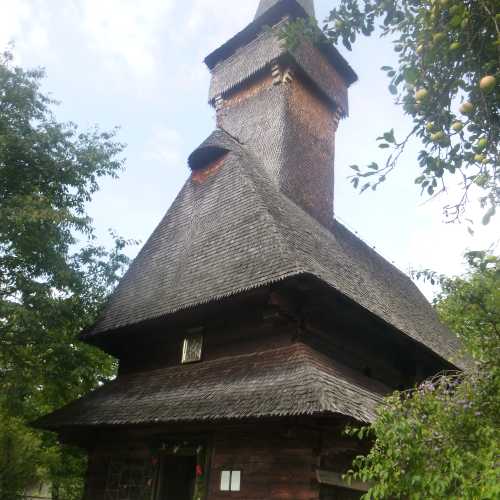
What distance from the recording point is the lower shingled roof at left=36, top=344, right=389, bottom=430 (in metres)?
7.36

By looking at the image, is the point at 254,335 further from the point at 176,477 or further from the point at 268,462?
the point at 176,477

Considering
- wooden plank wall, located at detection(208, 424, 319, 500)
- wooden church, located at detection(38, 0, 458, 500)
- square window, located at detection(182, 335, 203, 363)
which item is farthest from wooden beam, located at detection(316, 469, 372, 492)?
square window, located at detection(182, 335, 203, 363)

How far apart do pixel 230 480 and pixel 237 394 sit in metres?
1.41

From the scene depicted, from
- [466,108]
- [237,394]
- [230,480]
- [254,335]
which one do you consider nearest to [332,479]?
[230,480]

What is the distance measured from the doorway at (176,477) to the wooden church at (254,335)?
0.12ft

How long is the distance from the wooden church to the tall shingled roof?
43mm

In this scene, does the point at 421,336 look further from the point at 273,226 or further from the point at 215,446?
the point at 215,446

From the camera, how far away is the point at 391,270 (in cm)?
1731

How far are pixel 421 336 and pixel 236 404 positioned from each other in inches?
243

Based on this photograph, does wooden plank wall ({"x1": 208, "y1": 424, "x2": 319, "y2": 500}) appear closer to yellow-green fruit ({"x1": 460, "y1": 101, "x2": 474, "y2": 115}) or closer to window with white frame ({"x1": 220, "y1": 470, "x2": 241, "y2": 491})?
window with white frame ({"x1": 220, "y1": 470, "x2": 241, "y2": 491})

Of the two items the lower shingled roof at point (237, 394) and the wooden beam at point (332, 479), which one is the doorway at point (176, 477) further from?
the wooden beam at point (332, 479)

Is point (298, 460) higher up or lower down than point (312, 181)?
lower down

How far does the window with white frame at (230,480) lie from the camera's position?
8227 mm

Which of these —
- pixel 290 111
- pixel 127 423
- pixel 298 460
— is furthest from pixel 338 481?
pixel 290 111
